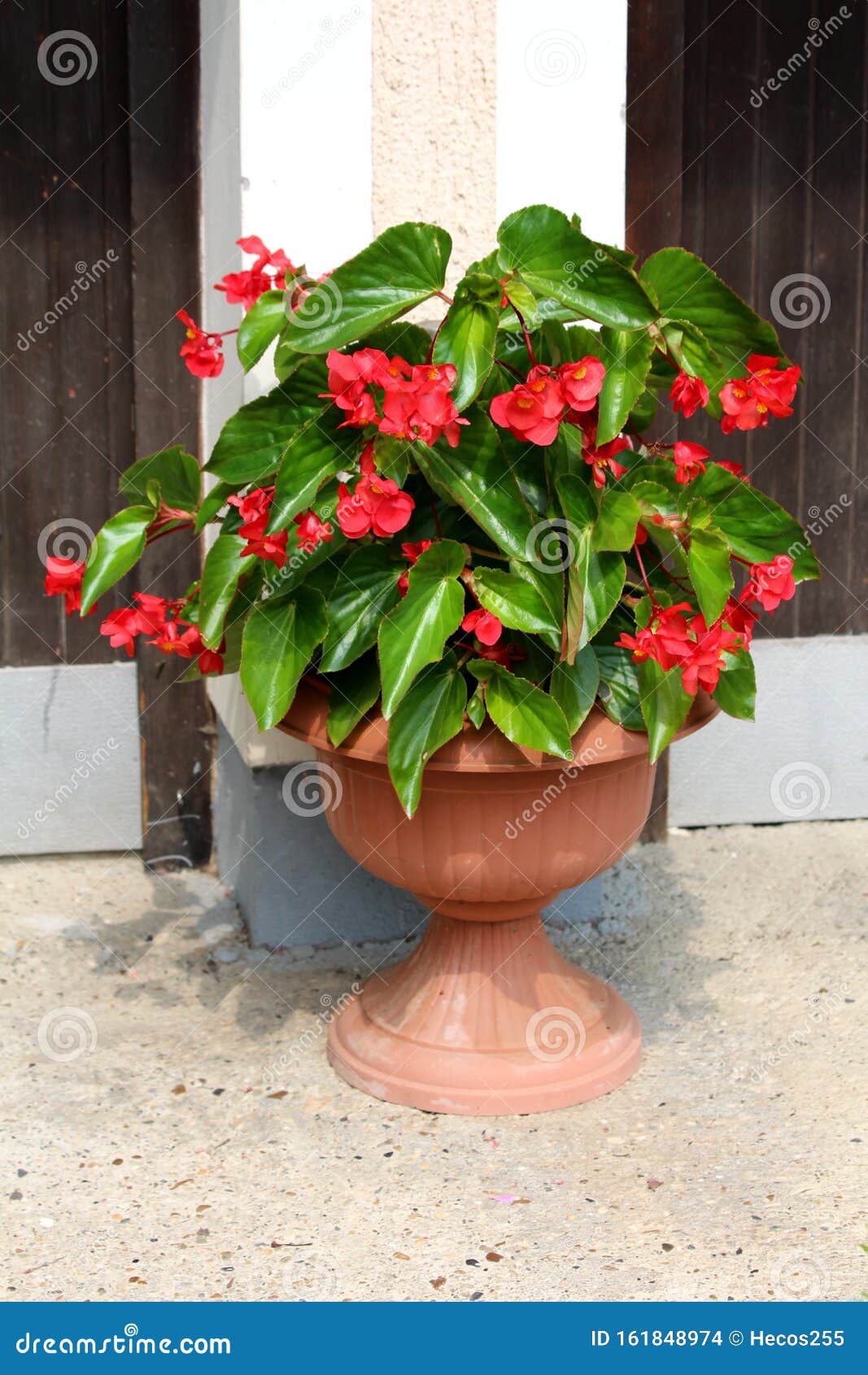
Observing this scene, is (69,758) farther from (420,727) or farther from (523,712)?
(523,712)

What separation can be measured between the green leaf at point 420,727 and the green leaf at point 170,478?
531mm

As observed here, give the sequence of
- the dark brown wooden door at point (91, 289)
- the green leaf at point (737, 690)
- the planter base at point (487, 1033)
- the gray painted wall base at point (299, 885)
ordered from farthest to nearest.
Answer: the dark brown wooden door at point (91, 289)
the gray painted wall base at point (299, 885)
the planter base at point (487, 1033)
the green leaf at point (737, 690)

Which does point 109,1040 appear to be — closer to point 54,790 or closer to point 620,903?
point 54,790

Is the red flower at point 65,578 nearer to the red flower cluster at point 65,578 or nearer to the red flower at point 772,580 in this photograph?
the red flower cluster at point 65,578

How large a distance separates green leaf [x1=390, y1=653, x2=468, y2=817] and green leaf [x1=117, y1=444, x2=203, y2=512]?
0.53 metres

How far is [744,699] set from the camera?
232 centimetres

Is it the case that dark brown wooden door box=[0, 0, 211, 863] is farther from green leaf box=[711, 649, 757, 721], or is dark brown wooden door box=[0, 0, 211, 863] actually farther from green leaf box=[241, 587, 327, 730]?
green leaf box=[711, 649, 757, 721]

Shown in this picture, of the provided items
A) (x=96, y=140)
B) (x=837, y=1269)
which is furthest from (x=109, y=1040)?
(x=96, y=140)

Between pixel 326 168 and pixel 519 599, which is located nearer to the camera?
pixel 519 599

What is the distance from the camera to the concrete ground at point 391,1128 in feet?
6.59

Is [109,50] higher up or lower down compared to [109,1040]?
higher up

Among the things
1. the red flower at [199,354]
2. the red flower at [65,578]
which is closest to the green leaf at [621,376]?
the red flower at [199,354]

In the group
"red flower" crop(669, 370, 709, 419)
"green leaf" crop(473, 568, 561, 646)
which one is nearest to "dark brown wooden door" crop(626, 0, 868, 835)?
"red flower" crop(669, 370, 709, 419)

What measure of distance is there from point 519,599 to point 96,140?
1.62 metres
